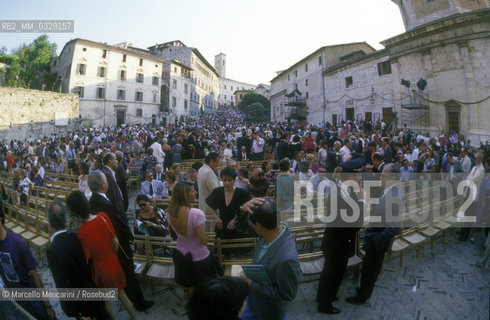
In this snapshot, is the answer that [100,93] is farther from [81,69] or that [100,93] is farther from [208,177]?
[208,177]

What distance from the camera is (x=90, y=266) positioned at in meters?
2.73

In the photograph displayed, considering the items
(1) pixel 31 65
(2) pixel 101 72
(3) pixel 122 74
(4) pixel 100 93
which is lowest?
(4) pixel 100 93

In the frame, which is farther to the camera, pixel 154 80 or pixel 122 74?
pixel 154 80

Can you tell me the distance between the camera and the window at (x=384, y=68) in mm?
21414

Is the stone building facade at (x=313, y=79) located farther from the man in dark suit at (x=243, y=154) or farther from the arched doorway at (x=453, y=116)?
the man in dark suit at (x=243, y=154)

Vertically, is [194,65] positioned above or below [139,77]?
above

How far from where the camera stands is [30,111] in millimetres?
25469

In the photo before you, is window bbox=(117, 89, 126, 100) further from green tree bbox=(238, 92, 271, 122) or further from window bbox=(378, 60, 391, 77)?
window bbox=(378, 60, 391, 77)

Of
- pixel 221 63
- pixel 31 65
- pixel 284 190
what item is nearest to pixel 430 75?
pixel 284 190

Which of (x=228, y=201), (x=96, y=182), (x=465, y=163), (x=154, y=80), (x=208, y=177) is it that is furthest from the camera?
(x=154, y=80)

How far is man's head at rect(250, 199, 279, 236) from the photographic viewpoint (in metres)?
1.98

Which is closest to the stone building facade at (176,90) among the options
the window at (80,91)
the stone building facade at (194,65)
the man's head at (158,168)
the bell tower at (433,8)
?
the stone building facade at (194,65)

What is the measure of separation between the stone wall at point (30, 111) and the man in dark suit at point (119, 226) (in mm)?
28437

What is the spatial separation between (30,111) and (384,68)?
114 feet
